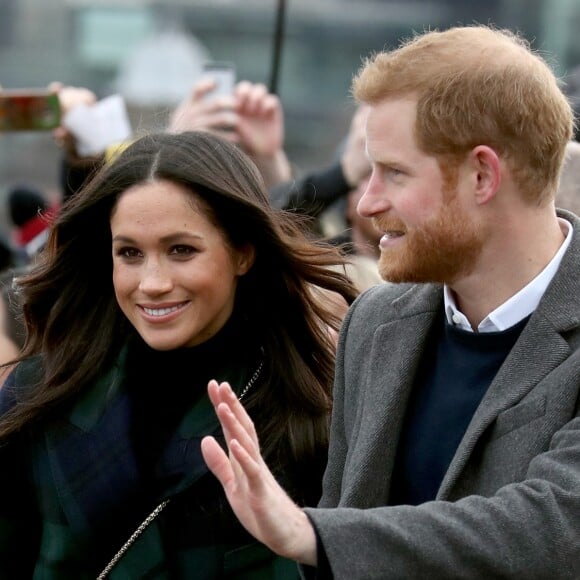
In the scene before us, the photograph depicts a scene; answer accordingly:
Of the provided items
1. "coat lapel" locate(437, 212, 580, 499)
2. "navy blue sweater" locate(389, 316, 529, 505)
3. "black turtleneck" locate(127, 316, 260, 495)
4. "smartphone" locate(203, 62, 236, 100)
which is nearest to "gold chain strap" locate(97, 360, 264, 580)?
"black turtleneck" locate(127, 316, 260, 495)

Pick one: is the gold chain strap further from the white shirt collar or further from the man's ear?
the man's ear

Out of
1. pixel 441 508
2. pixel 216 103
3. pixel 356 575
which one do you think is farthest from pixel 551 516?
pixel 216 103

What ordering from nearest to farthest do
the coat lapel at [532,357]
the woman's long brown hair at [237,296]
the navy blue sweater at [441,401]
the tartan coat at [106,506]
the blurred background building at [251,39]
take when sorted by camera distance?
the coat lapel at [532,357], the navy blue sweater at [441,401], the tartan coat at [106,506], the woman's long brown hair at [237,296], the blurred background building at [251,39]

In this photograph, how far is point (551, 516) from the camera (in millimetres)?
2406

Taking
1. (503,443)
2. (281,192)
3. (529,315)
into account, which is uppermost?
(529,315)

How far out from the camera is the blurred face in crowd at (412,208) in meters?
2.62

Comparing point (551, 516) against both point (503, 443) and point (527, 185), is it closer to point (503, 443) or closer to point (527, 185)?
point (503, 443)

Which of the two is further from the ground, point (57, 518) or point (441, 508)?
point (441, 508)

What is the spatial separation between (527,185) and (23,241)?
5235 mm

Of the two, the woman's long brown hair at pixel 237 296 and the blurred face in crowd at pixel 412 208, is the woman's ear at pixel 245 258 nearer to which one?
the woman's long brown hair at pixel 237 296

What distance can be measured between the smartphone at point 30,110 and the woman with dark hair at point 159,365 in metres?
1.55

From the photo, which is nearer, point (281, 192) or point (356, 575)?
point (356, 575)

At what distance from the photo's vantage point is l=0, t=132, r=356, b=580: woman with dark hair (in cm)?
340

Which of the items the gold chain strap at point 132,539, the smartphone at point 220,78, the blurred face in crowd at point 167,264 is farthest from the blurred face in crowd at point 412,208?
the smartphone at point 220,78
